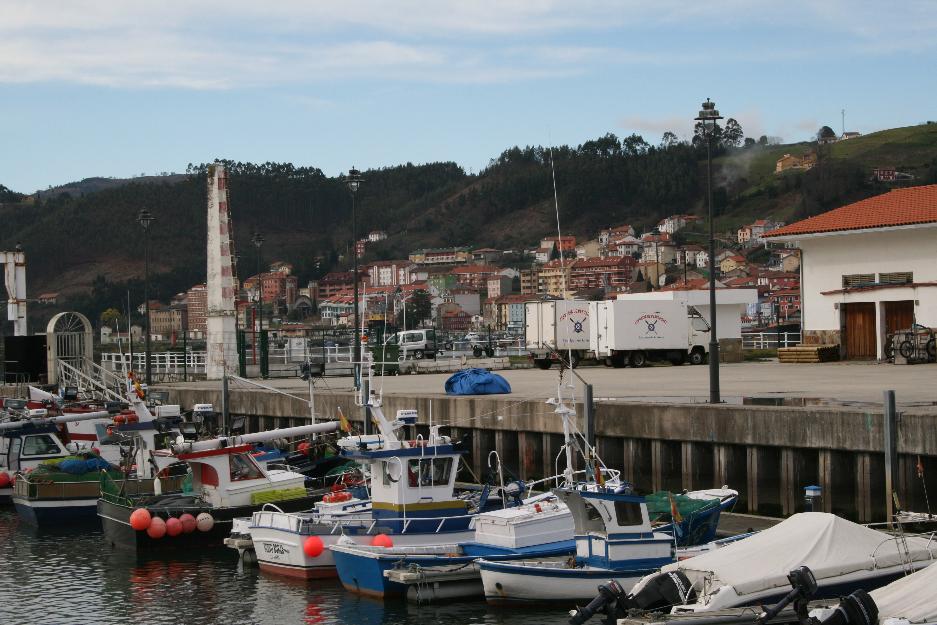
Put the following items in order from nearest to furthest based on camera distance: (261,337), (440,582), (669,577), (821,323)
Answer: (669,577)
(440,582)
(821,323)
(261,337)

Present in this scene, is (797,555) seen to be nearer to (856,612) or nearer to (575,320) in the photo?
(856,612)

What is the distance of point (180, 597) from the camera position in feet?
79.9

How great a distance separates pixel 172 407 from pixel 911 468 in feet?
64.9

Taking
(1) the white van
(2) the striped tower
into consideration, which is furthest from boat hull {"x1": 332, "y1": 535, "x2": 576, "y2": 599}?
(1) the white van

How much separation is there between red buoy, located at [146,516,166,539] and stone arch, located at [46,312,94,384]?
30592 mm

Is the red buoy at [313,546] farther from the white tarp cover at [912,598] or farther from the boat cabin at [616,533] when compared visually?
the white tarp cover at [912,598]

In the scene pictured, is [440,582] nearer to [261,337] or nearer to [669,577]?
[669,577]

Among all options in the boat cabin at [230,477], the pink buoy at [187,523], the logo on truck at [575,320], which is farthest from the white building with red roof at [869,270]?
the pink buoy at [187,523]

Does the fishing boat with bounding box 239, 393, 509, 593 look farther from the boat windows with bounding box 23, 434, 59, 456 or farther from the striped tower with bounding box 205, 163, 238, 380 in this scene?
the striped tower with bounding box 205, 163, 238, 380

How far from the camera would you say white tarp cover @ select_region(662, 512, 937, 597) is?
17859mm

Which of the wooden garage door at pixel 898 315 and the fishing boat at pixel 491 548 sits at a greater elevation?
the wooden garage door at pixel 898 315

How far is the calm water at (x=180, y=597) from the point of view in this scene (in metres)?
21.9

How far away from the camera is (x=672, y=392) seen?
35.3 meters

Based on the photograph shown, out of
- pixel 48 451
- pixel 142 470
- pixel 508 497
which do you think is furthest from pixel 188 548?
pixel 48 451
